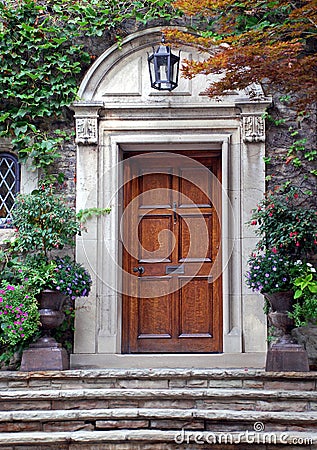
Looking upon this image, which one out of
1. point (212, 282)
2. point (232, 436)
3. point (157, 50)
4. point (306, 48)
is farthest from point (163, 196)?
point (232, 436)

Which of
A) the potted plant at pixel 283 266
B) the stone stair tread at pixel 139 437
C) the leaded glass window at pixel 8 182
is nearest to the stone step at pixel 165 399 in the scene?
the stone stair tread at pixel 139 437

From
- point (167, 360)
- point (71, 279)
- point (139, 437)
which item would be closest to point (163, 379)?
point (139, 437)

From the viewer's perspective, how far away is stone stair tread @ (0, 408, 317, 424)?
5426 millimetres

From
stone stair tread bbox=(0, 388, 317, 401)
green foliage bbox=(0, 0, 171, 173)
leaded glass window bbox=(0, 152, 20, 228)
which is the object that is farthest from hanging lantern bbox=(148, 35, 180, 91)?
stone stair tread bbox=(0, 388, 317, 401)

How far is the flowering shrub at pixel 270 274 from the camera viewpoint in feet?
20.9

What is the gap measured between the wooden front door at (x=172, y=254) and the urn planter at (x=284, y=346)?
0.94 m

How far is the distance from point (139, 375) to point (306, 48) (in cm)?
367

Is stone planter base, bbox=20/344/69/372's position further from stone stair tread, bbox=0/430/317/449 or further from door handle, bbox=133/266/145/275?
door handle, bbox=133/266/145/275

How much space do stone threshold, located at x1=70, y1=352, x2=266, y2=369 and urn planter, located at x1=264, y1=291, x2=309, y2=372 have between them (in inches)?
18.0

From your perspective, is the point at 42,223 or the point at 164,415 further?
the point at 42,223

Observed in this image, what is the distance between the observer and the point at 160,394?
5.74 metres

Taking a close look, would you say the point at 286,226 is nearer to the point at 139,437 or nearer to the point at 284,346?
the point at 284,346

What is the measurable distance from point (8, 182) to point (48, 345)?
6.22ft

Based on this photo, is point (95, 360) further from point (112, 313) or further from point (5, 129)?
point (5, 129)
